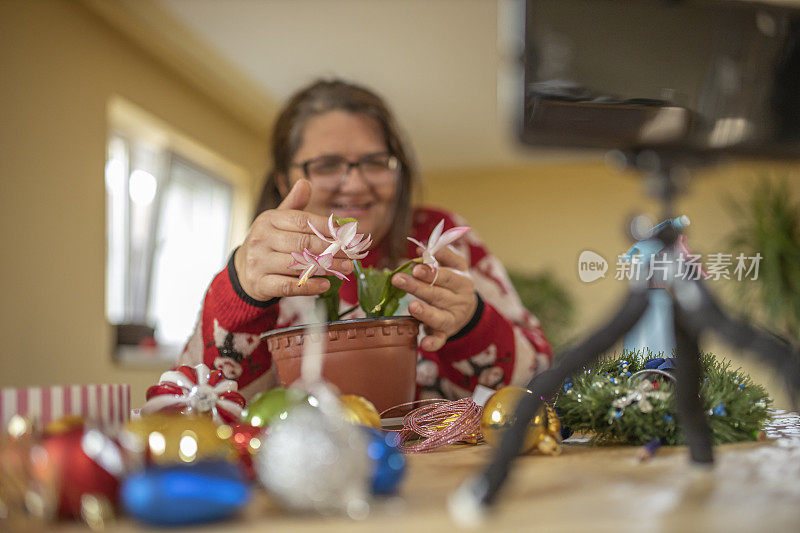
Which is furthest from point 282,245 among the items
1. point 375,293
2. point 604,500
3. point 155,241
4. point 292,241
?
point 155,241

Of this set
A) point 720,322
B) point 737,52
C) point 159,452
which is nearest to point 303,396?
point 159,452

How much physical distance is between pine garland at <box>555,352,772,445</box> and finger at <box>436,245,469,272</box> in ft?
0.70

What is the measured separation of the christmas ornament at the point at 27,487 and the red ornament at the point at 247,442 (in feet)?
0.36

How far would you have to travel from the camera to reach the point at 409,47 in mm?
3498

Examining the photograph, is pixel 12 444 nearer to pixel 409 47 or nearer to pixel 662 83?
pixel 662 83

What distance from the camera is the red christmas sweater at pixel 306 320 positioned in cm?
74

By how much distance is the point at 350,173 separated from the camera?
3.62 feet

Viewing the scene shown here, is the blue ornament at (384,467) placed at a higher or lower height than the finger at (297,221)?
lower

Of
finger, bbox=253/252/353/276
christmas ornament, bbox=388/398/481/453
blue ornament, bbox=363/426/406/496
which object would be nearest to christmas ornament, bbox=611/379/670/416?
christmas ornament, bbox=388/398/481/453

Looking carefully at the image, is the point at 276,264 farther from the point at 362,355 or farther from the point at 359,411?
the point at 359,411

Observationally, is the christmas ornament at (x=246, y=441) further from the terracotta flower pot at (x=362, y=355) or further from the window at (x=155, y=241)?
the window at (x=155, y=241)

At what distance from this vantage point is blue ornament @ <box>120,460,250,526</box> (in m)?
0.26

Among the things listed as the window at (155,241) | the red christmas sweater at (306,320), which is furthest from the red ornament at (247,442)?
the window at (155,241)

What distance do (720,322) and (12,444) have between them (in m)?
0.38
